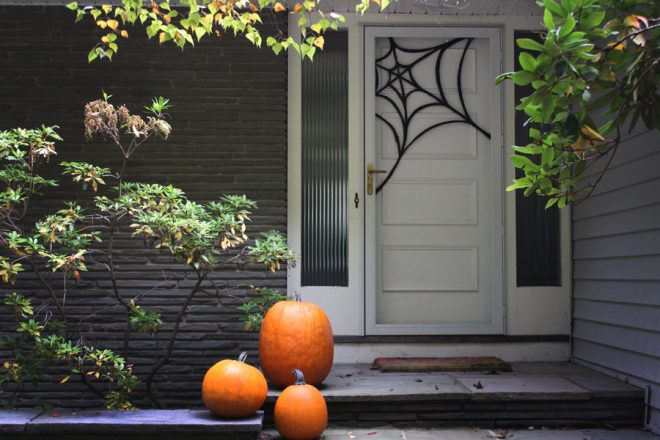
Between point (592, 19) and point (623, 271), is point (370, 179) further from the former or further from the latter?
point (592, 19)

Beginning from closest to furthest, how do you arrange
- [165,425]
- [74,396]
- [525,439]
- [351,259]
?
[165,425], [525,439], [74,396], [351,259]

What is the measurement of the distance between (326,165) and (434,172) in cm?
87

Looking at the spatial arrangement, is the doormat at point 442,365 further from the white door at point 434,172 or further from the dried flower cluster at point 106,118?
the dried flower cluster at point 106,118

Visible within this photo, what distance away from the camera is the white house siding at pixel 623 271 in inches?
164

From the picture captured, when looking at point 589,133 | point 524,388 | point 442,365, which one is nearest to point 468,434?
point 524,388

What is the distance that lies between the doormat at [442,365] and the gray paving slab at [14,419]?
2.28 metres

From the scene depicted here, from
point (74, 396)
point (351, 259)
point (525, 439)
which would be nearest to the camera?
point (525, 439)

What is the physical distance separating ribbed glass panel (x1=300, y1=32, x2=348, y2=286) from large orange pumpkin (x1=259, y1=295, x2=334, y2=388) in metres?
0.97

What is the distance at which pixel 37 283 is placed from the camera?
498 centimetres

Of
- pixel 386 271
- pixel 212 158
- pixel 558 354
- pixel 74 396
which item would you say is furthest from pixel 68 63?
pixel 558 354

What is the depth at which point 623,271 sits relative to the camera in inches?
179

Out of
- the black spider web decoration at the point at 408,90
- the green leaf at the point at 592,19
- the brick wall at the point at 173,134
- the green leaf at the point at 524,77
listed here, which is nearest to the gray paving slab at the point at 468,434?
the brick wall at the point at 173,134

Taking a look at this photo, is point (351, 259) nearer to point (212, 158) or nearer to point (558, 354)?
point (212, 158)

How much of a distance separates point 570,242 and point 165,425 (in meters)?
3.37
